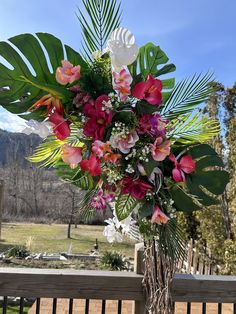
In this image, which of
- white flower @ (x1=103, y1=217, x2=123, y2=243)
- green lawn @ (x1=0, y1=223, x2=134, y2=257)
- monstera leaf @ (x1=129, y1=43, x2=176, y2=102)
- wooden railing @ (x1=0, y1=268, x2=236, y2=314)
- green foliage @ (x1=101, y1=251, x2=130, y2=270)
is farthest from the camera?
green lawn @ (x1=0, y1=223, x2=134, y2=257)

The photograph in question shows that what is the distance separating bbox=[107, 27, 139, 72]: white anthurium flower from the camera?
897mm

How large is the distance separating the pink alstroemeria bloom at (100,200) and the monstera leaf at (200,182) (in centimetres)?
19

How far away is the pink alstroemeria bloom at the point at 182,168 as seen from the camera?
36.0 inches

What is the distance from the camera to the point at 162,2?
186 centimetres

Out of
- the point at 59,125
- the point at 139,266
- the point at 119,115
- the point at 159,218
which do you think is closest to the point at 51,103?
the point at 59,125

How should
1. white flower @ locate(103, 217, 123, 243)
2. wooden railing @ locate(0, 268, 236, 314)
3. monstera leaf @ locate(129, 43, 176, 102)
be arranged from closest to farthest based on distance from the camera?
monstera leaf @ locate(129, 43, 176, 102), white flower @ locate(103, 217, 123, 243), wooden railing @ locate(0, 268, 236, 314)

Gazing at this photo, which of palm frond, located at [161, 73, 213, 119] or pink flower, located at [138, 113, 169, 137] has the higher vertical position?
palm frond, located at [161, 73, 213, 119]

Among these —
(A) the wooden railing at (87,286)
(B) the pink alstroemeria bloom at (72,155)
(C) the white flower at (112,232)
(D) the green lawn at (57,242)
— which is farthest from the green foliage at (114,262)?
(B) the pink alstroemeria bloom at (72,155)

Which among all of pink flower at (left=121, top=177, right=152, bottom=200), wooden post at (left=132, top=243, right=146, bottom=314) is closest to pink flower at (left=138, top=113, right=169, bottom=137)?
Result: pink flower at (left=121, top=177, right=152, bottom=200)

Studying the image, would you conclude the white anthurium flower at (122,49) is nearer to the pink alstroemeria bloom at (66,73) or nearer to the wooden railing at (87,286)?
the pink alstroemeria bloom at (66,73)

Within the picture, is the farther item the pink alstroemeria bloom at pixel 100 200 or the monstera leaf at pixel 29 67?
the pink alstroemeria bloom at pixel 100 200

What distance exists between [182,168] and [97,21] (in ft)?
1.61

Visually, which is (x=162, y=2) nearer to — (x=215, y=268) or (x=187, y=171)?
(x=187, y=171)

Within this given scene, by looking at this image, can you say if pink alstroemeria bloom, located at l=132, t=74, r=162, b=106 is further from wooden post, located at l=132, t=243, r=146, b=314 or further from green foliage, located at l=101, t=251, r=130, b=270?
green foliage, located at l=101, t=251, r=130, b=270
